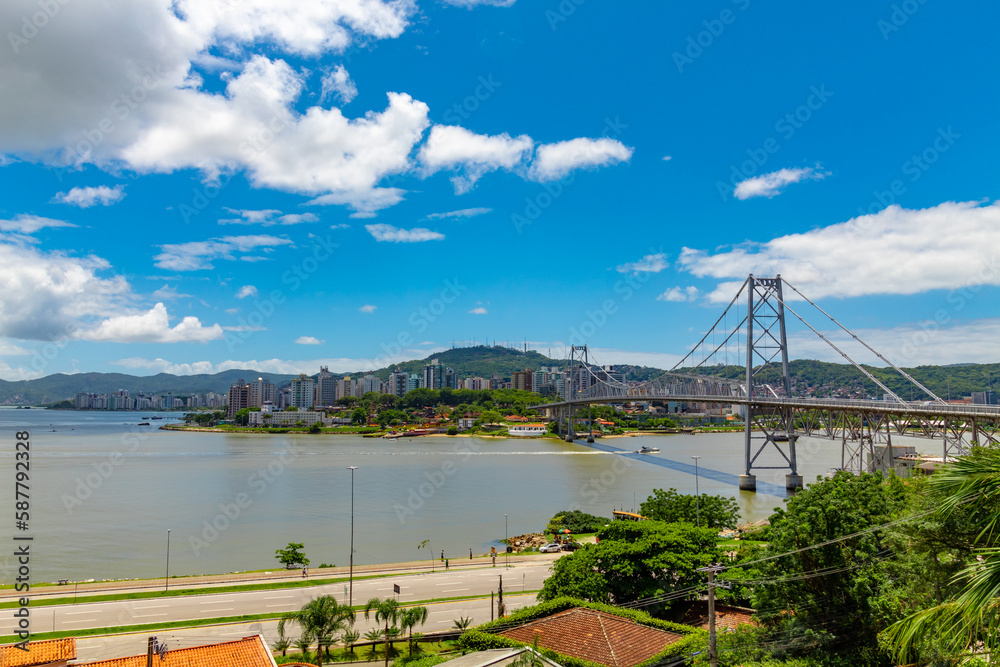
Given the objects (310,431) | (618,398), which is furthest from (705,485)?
(310,431)

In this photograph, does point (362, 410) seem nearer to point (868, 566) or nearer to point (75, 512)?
point (75, 512)

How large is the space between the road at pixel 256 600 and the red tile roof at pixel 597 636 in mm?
3147

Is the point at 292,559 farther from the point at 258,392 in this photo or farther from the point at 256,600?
the point at 258,392

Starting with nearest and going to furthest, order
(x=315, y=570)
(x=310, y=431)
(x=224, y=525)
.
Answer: (x=315, y=570), (x=224, y=525), (x=310, y=431)

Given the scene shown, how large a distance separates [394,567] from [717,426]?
80635mm

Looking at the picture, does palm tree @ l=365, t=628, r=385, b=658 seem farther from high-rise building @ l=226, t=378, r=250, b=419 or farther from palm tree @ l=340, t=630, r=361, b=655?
high-rise building @ l=226, t=378, r=250, b=419

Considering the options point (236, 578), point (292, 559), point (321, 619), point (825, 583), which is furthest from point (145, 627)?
point (825, 583)

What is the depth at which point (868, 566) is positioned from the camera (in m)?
8.19

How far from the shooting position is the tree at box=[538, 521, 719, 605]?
1147 cm

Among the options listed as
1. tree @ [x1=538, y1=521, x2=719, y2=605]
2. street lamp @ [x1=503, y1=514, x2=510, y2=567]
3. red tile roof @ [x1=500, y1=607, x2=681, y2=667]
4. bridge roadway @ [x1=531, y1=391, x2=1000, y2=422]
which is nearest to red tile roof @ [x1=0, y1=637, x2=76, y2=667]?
red tile roof @ [x1=500, y1=607, x2=681, y2=667]

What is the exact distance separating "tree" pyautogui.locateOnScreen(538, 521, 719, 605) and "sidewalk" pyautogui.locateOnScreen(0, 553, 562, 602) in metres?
4.74

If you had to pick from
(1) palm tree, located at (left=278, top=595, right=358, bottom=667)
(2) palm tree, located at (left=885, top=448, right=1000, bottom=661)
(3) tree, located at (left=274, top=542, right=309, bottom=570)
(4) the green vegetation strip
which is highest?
(2) palm tree, located at (left=885, top=448, right=1000, bottom=661)

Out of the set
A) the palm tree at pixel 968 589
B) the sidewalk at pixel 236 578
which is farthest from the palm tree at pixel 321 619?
the palm tree at pixel 968 589

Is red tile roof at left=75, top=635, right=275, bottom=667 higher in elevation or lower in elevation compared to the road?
higher
